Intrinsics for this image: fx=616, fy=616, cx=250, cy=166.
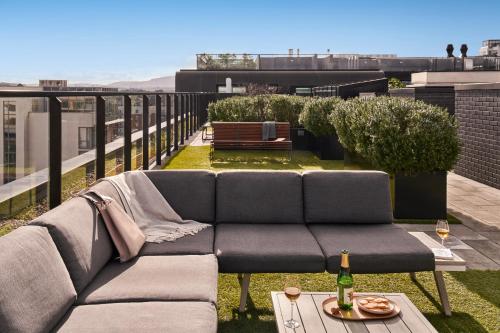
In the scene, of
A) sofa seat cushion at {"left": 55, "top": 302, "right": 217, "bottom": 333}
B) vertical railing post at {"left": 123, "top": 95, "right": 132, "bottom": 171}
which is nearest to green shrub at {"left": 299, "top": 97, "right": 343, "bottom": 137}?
vertical railing post at {"left": 123, "top": 95, "right": 132, "bottom": 171}

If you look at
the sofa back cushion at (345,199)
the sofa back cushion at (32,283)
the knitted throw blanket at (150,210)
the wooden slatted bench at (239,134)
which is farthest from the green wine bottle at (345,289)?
the wooden slatted bench at (239,134)

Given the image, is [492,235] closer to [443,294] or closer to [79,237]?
[443,294]

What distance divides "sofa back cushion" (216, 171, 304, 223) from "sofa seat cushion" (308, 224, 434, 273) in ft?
1.58

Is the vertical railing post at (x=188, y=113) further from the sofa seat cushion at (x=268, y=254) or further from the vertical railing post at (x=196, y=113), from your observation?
the sofa seat cushion at (x=268, y=254)

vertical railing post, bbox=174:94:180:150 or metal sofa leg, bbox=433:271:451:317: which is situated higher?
vertical railing post, bbox=174:94:180:150

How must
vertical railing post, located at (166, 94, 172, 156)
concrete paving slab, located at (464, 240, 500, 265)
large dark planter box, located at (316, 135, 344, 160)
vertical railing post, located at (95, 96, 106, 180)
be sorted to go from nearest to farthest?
concrete paving slab, located at (464, 240, 500, 265)
vertical railing post, located at (95, 96, 106, 180)
vertical railing post, located at (166, 94, 172, 156)
large dark planter box, located at (316, 135, 344, 160)

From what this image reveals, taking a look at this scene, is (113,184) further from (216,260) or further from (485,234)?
(485,234)

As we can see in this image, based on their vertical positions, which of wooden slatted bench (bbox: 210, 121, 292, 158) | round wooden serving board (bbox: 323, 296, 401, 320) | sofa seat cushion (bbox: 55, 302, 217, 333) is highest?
wooden slatted bench (bbox: 210, 121, 292, 158)

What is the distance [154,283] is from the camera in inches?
139

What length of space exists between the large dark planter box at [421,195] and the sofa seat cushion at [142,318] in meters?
4.53

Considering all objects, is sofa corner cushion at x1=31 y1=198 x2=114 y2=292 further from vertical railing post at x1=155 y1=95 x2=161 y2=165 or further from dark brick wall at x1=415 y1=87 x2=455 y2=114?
dark brick wall at x1=415 y1=87 x2=455 y2=114

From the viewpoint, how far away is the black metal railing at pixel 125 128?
476 centimetres

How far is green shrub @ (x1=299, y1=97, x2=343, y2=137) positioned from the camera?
1307 centimetres

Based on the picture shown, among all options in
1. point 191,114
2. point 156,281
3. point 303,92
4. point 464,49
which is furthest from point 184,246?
point 464,49
